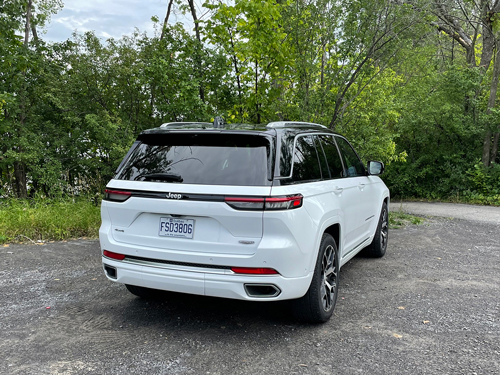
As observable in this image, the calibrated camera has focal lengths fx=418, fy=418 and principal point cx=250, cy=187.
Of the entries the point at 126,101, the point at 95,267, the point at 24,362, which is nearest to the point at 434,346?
the point at 24,362

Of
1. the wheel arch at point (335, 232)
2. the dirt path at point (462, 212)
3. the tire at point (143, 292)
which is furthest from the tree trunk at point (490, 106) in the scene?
the tire at point (143, 292)

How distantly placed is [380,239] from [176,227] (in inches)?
153

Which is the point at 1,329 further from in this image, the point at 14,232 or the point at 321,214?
the point at 14,232

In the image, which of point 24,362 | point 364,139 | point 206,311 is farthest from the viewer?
point 364,139

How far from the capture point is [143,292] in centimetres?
430

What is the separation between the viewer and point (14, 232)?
285 inches

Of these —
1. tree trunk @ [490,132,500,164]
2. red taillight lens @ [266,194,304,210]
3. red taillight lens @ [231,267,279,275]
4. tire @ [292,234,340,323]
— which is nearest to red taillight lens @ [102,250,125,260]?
red taillight lens @ [231,267,279,275]

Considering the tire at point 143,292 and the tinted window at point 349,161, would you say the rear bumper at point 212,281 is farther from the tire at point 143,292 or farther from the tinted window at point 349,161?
the tinted window at point 349,161

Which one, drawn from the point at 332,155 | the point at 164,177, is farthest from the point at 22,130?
the point at 332,155

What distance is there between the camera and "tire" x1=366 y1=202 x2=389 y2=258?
6.15 m

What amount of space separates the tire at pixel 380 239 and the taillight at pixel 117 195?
3.89 meters

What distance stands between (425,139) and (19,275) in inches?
584

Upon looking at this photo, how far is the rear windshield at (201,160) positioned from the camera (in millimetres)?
3264

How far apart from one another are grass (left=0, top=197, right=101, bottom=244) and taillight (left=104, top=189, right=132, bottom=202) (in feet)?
14.3
